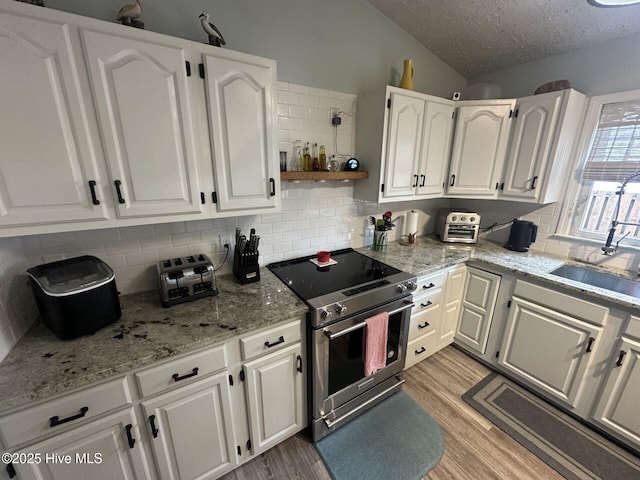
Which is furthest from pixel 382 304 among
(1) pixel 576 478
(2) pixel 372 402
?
(1) pixel 576 478

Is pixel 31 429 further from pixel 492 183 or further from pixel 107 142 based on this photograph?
pixel 492 183

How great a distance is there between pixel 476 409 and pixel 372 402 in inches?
30.6

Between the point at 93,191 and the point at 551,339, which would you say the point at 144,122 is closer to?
the point at 93,191

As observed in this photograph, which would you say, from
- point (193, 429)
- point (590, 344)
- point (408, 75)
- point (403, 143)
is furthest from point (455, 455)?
point (408, 75)

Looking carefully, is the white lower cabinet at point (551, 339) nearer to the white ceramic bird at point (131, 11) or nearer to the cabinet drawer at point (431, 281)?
the cabinet drawer at point (431, 281)

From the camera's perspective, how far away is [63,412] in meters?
0.95

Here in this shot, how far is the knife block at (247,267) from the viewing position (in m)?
1.66

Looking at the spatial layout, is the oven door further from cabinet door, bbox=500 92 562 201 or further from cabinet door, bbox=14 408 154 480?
cabinet door, bbox=500 92 562 201

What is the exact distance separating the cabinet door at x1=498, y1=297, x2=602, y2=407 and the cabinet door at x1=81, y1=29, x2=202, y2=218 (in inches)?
97.3

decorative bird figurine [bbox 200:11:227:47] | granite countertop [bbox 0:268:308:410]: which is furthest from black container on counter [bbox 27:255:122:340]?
decorative bird figurine [bbox 200:11:227:47]

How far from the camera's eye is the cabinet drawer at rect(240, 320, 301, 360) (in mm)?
1307

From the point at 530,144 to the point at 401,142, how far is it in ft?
Answer: 3.50

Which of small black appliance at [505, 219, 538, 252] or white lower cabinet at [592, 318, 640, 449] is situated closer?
white lower cabinet at [592, 318, 640, 449]

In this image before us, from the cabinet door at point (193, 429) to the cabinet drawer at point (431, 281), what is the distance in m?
1.48
